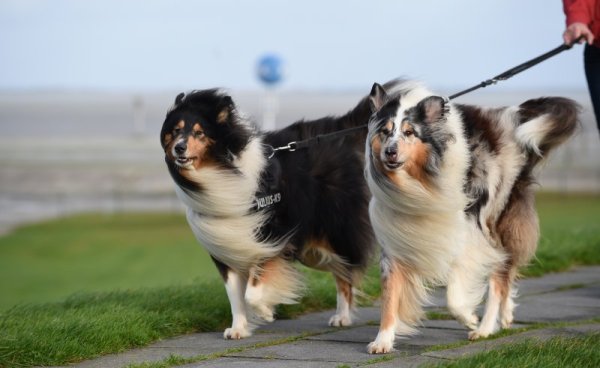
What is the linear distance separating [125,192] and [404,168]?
96.3 feet

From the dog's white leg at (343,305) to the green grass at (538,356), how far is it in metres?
1.85

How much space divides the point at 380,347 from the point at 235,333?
125 centimetres

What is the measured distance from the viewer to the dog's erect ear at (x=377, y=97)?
6488 mm

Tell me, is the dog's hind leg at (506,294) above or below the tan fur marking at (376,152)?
below

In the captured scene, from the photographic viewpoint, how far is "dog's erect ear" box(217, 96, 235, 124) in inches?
286

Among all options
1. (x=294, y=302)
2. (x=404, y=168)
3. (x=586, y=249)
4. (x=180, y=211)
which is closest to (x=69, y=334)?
(x=294, y=302)

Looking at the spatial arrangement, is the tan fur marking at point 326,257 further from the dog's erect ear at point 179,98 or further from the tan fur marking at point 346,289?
the dog's erect ear at point 179,98

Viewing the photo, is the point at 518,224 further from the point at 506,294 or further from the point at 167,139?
the point at 167,139

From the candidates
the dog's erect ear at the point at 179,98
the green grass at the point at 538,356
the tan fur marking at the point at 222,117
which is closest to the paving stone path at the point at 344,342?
the green grass at the point at 538,356

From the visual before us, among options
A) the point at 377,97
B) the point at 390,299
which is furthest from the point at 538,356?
the point at 377,97

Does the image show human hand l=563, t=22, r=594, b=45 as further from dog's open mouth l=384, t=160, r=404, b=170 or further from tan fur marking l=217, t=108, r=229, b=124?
tan fur marking l=217, t=108, r=229, b=124

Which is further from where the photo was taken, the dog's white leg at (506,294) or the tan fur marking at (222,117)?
the tan fur marking at (222,117)

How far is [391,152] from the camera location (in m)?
5.98

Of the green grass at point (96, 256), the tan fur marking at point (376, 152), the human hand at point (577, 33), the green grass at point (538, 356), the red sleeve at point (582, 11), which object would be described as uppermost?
the red sleeve at point (582, 11)
